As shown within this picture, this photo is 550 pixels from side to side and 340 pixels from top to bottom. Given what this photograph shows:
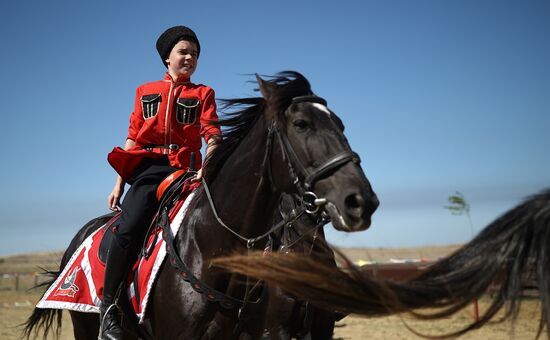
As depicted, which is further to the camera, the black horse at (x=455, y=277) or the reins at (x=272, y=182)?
the reins at (x=272, y=182)

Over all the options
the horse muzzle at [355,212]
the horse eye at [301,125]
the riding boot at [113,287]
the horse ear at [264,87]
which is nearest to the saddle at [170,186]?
the riding boot at [113,287]

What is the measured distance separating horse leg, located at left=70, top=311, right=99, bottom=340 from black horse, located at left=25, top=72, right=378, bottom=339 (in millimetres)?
1425

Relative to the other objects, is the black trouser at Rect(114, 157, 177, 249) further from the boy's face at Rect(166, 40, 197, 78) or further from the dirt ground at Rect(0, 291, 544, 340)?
the dirt ground at Rect(0, 291, 544, 340)

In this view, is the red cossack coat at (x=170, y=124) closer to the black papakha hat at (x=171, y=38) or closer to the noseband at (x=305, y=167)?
the black papakha hat at (x=171, y=38)

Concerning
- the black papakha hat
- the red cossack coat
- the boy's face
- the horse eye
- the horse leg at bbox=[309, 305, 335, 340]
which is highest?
the black papakha hat

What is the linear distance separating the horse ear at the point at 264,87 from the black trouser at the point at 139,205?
138 cm

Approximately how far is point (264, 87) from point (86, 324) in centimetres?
337

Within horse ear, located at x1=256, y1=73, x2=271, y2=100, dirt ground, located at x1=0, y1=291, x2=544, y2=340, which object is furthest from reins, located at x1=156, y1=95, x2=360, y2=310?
dirt ground, located at x1=0, y1=291, x2=544, y2=340

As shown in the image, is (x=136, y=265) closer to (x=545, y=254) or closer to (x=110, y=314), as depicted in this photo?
(x=110, y=314)

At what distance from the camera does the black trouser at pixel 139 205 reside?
4707 mm

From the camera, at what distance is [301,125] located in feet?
12.2

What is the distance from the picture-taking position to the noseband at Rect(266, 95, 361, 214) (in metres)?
3.40

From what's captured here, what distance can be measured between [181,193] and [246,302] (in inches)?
45.7

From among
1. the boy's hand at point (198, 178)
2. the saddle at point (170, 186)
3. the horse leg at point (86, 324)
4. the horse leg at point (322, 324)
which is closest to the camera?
the boy's hand at point (198, 178)
